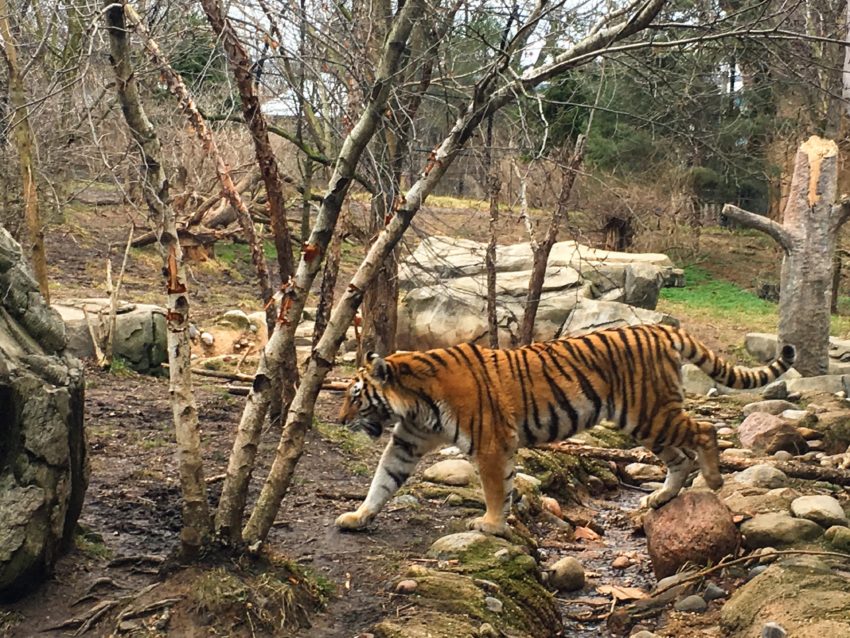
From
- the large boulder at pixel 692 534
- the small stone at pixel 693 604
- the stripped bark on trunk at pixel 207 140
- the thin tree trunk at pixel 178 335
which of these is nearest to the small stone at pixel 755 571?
the large boulder at pixel 692 534

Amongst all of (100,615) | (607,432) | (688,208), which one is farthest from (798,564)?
(688,208)

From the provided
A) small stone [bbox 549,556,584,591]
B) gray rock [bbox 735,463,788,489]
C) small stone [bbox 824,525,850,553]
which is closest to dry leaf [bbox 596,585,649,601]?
small stone [bbox 549,556,584,591]

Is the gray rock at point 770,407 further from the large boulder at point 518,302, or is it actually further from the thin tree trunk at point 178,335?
the thin tree trunk at point 178,335

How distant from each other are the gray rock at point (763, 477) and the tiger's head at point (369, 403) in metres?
3.25

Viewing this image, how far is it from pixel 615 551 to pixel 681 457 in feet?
3.02

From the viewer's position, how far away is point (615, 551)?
23.2ft

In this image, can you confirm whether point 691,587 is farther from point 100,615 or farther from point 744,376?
point 100,615

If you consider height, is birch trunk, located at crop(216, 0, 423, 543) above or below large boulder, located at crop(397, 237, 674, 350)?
above

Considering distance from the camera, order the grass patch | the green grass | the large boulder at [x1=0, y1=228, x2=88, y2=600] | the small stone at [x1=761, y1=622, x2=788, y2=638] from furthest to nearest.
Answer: the green grass < the grass patch < the small stone at [x1=761, y1=622, x2=788, y2=638] < the large boulder at [x1=0, y1=228, x2=88, y2=600]

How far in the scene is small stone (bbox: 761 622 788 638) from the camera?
450cm

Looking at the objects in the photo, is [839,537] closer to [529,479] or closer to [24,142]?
[529,479]

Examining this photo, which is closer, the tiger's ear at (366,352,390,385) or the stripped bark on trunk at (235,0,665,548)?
the stripped bark on trunk at (235,0,665,548)

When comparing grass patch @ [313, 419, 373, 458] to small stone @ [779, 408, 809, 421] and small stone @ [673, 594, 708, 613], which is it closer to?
small stone @ [673, 594, 708, 613]

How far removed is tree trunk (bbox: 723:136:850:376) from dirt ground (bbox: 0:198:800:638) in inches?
235
